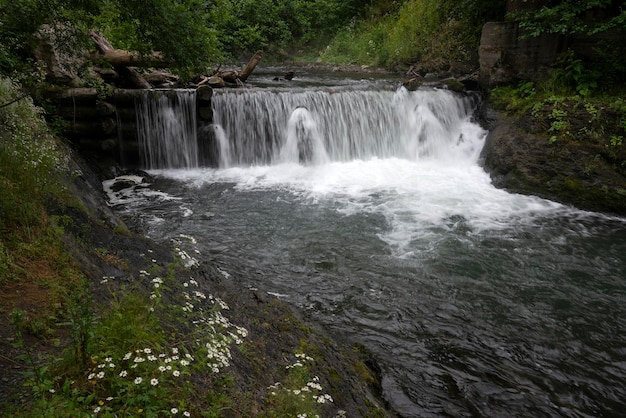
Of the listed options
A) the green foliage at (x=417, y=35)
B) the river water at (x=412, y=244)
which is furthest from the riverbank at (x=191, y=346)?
the green foliage at (x=417, y=35)

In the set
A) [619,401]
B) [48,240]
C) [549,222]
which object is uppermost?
[48,240]

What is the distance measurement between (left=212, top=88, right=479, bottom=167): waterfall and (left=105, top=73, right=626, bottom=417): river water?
0.04 metres

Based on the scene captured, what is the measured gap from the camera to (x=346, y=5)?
1189 inches

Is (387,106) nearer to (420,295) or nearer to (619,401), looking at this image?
(420,295)

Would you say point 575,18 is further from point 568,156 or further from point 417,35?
point 417,35

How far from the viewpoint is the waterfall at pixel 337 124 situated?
1254cm

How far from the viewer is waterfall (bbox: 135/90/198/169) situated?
11.6 m

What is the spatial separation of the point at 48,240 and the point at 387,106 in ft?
36.6

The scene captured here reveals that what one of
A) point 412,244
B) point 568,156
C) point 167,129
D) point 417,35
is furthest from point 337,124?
point 417,35

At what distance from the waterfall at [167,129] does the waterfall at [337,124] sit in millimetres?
738

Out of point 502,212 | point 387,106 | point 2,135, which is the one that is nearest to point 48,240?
point 2,135

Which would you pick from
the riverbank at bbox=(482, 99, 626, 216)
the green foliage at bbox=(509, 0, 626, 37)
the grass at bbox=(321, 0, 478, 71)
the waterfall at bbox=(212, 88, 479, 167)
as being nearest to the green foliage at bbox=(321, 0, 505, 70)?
the grass at bbox=(321, 0, 478, 71)

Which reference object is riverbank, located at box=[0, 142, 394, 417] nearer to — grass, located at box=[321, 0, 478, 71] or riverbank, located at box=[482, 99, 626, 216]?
riverbank, located at box=[482, 99, 626, 216]

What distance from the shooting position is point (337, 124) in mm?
13172
